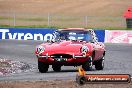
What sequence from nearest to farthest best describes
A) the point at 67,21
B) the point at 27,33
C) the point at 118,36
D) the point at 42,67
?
1. the point at 42,67
2. the point at 118,36
3. the point at 27,33
4. the point at 67,21

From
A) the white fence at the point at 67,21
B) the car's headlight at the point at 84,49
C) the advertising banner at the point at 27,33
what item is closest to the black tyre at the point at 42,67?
the car's headlight at the point at 84,49

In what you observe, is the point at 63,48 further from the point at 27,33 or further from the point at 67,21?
the point at 67,21

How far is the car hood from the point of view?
18047 millimetres

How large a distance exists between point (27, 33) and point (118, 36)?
20.8 ft

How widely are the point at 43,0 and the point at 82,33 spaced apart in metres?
58.5

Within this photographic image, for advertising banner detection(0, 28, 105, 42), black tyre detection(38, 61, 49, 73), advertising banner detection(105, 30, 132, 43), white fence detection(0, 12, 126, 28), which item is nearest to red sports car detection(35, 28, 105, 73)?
black tyre detection(38, 61, 49, 73)

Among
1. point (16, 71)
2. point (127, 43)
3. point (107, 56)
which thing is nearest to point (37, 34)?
point (127, 43)

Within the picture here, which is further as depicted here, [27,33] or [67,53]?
[27,33]

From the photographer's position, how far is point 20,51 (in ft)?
104

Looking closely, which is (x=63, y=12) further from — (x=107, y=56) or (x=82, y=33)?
(x=82, y=33)

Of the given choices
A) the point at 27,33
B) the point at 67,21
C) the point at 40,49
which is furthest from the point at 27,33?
the point at 40,49

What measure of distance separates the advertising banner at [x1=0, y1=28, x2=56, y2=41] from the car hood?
917 inches

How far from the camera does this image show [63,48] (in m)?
18.2

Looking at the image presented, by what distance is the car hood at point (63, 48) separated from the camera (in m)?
18.0
